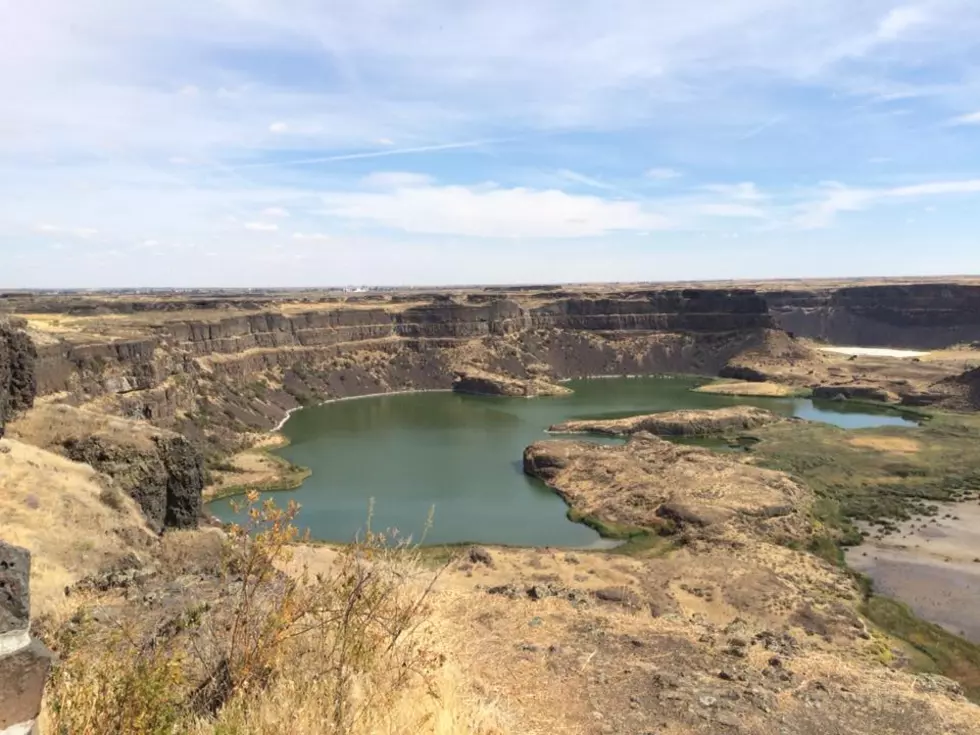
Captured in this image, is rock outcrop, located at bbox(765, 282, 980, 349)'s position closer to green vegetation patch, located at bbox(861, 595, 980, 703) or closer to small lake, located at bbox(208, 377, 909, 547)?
small lake, located at bbox(208, 377, 909, 547)

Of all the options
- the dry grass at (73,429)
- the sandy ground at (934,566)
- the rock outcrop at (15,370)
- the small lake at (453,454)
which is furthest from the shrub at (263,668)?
the sandy ground at (934,566)

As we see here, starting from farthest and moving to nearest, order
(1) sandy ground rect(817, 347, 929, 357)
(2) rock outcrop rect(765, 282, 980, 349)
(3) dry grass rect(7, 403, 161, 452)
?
(2) rock outcrop rect(765, 282, 980, 349), (1) sandy ground rect(817, 347, 929, 357), (3) dry grass rect(7, 403, 161, 452)

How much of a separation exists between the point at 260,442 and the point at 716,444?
37673 millimetres

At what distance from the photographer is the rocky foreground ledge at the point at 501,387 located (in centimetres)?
8156

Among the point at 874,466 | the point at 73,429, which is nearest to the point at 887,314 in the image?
the point at 874,466

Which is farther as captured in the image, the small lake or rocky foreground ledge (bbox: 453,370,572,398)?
rocky foreground ledge (bbox: 453,370,572,398)

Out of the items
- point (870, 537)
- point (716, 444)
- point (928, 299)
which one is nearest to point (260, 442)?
point (716, 444)

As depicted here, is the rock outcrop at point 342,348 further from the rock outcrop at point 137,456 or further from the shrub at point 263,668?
the shrub at point 263,668

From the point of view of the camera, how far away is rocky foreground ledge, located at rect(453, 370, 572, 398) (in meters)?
81.6

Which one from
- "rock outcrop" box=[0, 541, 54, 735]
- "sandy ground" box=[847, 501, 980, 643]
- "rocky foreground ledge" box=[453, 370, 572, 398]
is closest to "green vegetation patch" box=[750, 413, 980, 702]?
"sandy ground" box=[847, 501, 980, 643]

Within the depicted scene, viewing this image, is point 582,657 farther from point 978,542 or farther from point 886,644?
point 978,542

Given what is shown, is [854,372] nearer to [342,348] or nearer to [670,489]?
[670,489]

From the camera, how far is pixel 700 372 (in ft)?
326

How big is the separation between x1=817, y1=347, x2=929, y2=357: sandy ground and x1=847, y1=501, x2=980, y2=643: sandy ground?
90331 millimetres
